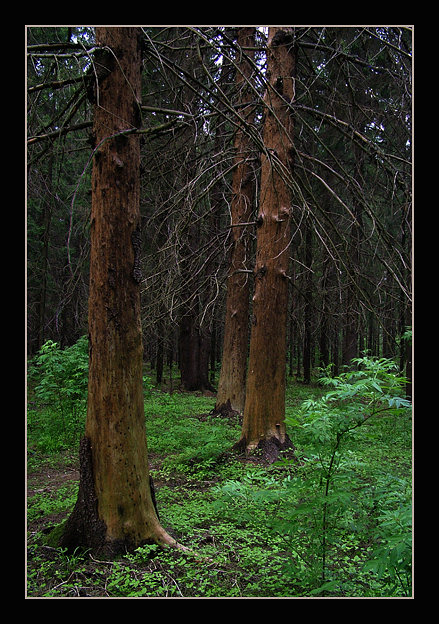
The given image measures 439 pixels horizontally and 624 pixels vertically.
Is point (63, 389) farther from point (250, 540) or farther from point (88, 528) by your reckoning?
point (250, 540)

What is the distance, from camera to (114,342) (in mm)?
3465

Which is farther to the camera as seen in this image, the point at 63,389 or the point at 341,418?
the point at 63,389

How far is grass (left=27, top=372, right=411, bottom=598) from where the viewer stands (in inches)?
110

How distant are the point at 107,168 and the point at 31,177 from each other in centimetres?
137

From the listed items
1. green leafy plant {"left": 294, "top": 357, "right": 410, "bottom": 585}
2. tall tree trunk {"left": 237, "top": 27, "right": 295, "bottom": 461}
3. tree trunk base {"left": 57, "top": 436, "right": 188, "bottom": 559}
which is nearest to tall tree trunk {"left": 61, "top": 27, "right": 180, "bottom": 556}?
tree trunk base {"left": 57, "top": 436, "right": 188, "bottom": 559}

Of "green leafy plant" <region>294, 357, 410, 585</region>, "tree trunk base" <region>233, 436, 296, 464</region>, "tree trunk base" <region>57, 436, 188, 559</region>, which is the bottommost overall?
"tree trunk base" <region>233, 436, 296, 464</region>

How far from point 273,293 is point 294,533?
3.75 meters

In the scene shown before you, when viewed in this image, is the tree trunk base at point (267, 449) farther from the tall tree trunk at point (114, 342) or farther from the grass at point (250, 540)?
the tall tree trunk at point (114, 342)

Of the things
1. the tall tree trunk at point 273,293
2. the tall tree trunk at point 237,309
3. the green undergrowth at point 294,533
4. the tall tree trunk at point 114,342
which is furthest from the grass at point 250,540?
the tall tree trunk at point 237,309

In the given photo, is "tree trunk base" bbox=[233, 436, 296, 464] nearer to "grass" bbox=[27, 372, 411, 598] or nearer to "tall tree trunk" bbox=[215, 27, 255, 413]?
"grass" bbox=[27, 372, 411, 598]

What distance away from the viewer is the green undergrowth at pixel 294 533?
2.67 m

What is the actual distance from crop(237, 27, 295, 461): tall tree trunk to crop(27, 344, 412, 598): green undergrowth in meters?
1.60

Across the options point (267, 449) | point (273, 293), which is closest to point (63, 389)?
point (267, 449)
